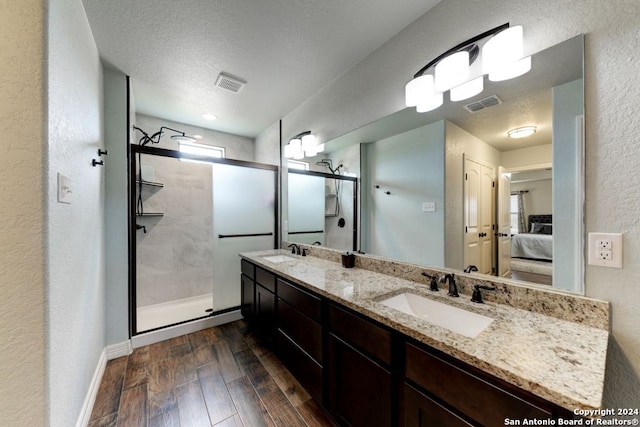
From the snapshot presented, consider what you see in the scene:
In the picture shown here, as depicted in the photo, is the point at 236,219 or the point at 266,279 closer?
the point at 266,279

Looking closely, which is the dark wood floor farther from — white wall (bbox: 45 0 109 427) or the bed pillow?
the bed pillow

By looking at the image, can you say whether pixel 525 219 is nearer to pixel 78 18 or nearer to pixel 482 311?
pixel 482 311

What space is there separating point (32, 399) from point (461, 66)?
2437 millimetres

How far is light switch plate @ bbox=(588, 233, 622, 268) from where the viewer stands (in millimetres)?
897

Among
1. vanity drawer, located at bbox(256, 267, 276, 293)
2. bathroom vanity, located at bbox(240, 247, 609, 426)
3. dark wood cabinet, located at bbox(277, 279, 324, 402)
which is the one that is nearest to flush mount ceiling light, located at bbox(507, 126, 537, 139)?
bathroom vanity, located at bbox(240, 247, 609, 426)

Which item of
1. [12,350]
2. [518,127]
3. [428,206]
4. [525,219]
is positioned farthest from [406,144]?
[12,350]

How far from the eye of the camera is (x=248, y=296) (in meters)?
2.50

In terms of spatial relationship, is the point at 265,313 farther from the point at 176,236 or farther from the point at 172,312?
the point at 176,236

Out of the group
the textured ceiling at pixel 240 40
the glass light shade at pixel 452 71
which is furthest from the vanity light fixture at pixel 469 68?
the textured ceiling at pixel 240 40

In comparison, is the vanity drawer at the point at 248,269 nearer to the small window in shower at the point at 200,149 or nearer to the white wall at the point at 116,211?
the white wall at the point at 116,211

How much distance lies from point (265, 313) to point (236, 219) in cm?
125

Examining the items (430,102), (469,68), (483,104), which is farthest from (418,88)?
(483,104)

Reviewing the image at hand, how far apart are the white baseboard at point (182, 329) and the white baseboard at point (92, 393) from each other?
0.91 feet

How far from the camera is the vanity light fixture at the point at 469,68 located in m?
1.12
